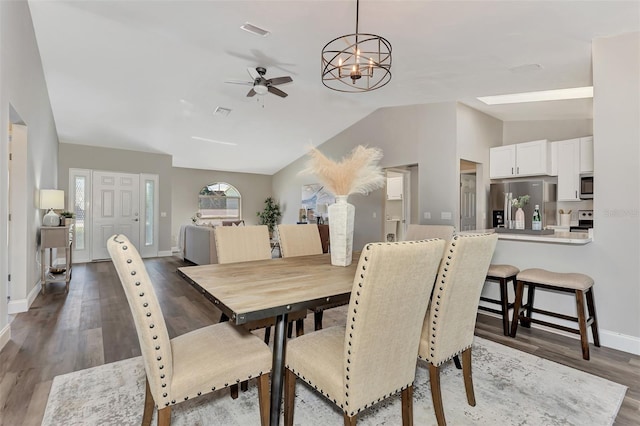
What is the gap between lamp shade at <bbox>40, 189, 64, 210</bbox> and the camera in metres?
4.25

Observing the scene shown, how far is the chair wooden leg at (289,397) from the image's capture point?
151cm

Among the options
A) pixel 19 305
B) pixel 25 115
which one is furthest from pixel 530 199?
pixel 19 305

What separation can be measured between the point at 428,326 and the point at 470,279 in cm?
33

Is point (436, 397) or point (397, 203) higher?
point (397, 203)

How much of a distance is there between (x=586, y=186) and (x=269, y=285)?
15.4 feet

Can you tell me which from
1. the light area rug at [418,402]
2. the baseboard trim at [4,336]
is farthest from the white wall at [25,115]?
the light area rug at [418,402]

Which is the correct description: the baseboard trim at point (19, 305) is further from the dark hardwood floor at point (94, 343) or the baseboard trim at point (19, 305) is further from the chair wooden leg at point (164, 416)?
the chair wooden leg at point (164, 416)

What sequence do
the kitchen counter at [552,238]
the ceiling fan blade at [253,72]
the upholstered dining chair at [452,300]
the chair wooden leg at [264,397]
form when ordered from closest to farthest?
1. the chair wooden leg at [264,397]
2. the upholstered dining chair at [452,300]
3. the kitchen counter at [552,238]
4. the ceiling fan blade at [253,72]

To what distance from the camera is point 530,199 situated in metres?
4.39

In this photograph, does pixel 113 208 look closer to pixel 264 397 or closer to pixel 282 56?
pixel 282 56

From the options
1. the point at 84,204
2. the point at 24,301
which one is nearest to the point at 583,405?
the point at 24,301

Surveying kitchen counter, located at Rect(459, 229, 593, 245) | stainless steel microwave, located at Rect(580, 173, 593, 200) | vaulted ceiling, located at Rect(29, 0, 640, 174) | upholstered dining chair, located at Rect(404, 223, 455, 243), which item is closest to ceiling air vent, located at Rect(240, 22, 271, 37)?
vaulted ceiling, located at Rect(29, 0, 640, 174)

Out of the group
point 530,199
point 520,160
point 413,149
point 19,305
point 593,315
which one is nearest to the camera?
point 593,315

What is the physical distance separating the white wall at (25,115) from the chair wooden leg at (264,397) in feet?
8.10
